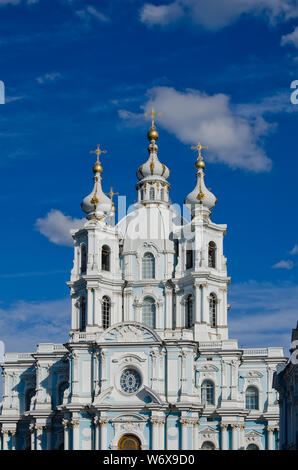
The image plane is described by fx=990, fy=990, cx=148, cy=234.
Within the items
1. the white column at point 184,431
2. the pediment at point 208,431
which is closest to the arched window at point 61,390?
the white column at point 184,431

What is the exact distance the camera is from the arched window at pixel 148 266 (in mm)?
71812

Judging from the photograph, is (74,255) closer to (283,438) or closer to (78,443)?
(78,443)

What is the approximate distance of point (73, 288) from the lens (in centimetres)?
7144

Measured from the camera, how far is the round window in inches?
2515

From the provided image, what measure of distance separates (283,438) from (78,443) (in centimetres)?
1369

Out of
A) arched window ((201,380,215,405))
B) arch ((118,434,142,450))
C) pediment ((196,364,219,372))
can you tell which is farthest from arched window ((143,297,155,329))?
arch ((118,434,142,450))

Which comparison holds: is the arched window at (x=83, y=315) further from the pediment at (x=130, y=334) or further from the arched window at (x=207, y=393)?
the arched window at (x=207, y=393)

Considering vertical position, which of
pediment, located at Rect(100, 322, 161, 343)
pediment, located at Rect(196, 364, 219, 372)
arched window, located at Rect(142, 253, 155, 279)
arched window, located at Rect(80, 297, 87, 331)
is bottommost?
pediment, located at Rect(196, 364, 219, 372)

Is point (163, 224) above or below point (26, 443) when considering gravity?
above

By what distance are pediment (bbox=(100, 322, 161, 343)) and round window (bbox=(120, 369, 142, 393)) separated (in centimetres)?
207

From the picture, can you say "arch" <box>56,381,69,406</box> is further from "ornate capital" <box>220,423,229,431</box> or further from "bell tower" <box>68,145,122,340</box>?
"ornate capital" <box>220,423,229,431</box>
